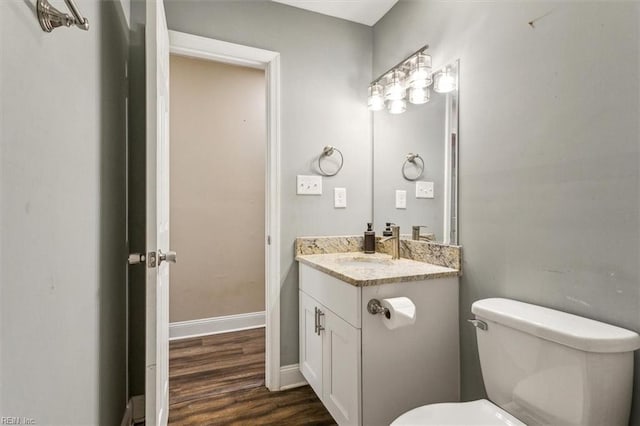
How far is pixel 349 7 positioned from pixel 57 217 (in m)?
1.98

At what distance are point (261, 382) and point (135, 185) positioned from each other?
139 cm

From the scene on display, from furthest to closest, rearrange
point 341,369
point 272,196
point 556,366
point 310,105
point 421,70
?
point 310,105, point 272,196, point 421,70, point 341,369, point 556,366

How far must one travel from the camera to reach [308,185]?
80.3 inches

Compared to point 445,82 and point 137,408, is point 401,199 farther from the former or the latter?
point 137,408

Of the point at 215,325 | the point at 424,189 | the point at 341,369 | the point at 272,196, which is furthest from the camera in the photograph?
the point at 215,325

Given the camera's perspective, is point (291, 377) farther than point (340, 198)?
No

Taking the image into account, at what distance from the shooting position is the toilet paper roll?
1249 mm

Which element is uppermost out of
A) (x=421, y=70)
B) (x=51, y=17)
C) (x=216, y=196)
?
(x=421, y=70)

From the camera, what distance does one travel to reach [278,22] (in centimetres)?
199

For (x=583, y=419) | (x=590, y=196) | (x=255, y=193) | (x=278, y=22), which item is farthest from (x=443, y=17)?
(x=255, y=193)

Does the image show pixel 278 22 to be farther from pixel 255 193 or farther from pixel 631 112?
pixel 631 112

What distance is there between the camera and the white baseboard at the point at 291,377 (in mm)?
1965

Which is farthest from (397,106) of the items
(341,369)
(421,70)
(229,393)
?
(229,393)

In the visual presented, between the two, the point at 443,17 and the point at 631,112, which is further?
the point at 443,17
